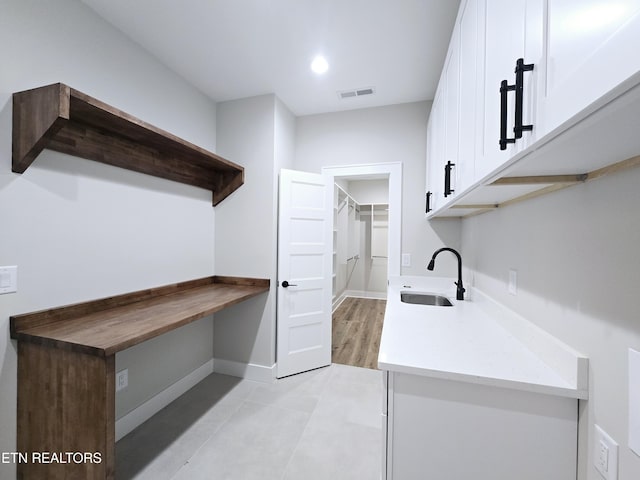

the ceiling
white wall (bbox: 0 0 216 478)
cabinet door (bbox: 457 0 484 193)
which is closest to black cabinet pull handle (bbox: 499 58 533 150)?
cabinet door (bbox: 457 0 484 193)

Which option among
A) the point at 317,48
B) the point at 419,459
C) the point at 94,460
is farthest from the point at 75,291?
the point at 317,48

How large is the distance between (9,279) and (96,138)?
0.86 m

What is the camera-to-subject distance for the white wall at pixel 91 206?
50.6 inches

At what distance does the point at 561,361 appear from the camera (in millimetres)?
917

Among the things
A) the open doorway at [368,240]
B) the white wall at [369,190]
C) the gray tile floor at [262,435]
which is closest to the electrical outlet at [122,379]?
the gray tile floor at [262,435]

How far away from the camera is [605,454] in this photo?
745 mm

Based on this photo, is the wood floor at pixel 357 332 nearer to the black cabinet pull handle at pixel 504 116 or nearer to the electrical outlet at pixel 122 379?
A: the electrical outlet at pixel 122 379

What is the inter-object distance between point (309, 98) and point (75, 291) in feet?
7.80

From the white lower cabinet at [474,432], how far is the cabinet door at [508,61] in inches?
30.0

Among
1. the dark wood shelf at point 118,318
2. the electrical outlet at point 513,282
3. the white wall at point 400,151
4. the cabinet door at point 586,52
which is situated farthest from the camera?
the white wall at point 400,151

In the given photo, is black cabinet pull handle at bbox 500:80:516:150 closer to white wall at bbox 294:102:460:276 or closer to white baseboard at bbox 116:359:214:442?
white wall at bbox 294:102:460:276

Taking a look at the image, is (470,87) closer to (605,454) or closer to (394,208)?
(605,454)

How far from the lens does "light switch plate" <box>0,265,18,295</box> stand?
4.10ft

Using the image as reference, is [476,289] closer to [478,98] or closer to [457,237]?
[457,237]
